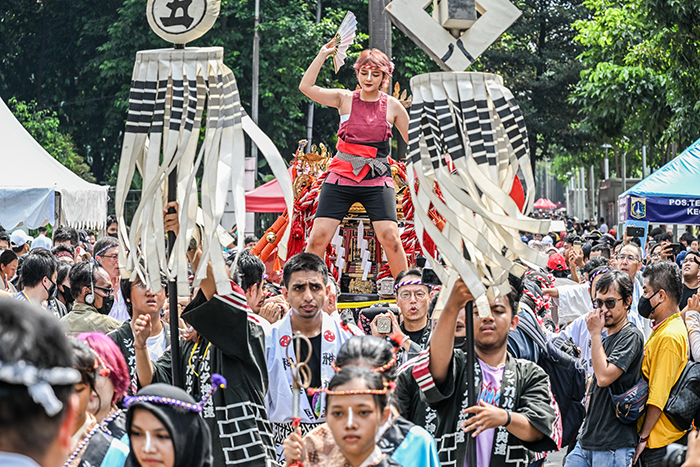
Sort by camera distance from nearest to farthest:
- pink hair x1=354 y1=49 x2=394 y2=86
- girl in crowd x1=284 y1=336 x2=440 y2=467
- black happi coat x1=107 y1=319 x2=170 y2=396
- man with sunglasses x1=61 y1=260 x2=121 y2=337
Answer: girl in crowd x1=284 y1=336 x2=440 y2=467
black happi coat x1=107 y1=319 x2=170 y2=396
man with sunglasses x1=61 y1=260 x2=121 y2=337
pink hair x1=354 y1=49 x2=394 y2=86

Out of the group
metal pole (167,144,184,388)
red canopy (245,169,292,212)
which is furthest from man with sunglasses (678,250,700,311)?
red canopy (245,169,292,212)

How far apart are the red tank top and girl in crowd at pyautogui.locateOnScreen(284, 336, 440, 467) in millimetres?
3152

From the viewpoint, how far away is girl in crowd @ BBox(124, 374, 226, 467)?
2846 millimetres

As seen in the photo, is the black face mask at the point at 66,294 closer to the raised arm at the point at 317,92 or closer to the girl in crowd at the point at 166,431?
the raised arm at the point at 317,92

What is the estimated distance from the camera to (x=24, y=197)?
13.8 metres

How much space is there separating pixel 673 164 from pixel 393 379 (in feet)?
36.4

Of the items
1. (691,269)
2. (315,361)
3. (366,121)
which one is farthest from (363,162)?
(691,269)

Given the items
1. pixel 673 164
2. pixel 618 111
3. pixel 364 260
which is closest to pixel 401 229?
pixel 364 260

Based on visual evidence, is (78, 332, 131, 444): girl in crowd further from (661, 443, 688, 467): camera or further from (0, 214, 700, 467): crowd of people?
(661, 443, 688, 467): camera

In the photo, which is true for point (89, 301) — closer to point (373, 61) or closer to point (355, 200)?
point (355, 200)

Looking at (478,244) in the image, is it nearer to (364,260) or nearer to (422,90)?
(422,90)

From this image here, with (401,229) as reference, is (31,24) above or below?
above

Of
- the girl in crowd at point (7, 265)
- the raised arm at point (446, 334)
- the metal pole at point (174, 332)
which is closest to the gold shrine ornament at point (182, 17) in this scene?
the metal pole at point (174, 332)

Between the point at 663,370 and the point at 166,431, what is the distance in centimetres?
349
